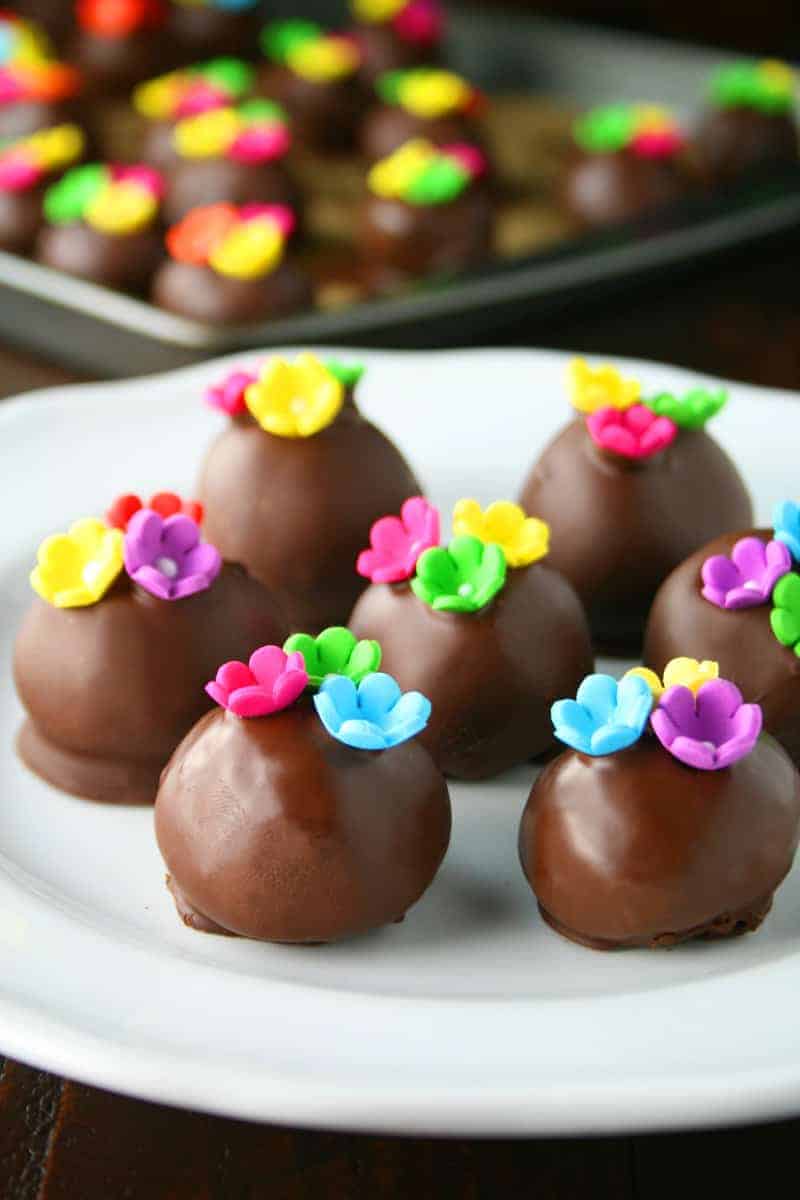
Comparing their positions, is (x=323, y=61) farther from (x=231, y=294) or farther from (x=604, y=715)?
(x=604, y=715)

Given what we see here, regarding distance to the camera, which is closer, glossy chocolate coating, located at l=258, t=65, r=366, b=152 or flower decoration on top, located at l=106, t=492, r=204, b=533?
flower decoration on top, located at l=106, t=492, r=204, b=533

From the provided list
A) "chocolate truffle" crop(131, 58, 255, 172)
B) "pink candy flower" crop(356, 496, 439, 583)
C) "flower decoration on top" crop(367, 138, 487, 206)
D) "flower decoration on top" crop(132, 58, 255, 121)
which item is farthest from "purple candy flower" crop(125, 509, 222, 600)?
"flower decoration on top" crop(132, 58, 255, 121)

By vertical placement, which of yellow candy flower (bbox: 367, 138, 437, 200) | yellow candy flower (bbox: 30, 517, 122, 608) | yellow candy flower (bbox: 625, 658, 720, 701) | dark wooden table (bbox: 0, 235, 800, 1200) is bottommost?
yellow candy flower (bbox: 367, 138, 437, 200)

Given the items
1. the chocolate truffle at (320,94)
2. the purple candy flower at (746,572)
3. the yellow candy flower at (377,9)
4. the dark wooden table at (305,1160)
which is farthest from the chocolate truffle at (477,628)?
the yellow candy flower at (377,9)

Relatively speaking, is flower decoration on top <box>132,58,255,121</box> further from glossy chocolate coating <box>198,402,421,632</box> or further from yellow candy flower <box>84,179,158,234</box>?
glossy chocolate coating <box>198,402,421,632</box>

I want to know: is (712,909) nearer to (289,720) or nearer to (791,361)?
(289,720)

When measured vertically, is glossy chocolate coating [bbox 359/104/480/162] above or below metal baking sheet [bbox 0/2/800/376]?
below
